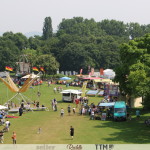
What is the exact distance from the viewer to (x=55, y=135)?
32062mm

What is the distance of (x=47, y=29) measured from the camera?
194500 mm

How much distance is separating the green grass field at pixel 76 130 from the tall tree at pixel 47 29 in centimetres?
15066

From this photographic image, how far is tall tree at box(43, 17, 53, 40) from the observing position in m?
193

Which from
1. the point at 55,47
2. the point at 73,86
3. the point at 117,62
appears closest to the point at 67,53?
the point at 55,47

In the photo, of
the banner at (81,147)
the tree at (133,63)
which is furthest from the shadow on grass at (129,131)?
the banner at (81,147)

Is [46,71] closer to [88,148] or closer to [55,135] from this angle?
[55,135]

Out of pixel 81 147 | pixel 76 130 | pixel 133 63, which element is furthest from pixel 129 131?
pixel 133 63

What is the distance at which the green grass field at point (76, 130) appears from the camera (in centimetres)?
3000

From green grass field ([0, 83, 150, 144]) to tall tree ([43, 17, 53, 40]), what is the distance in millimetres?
150658

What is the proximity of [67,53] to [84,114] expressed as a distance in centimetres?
7564

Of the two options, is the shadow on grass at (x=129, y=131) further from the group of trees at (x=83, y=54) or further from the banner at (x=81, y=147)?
the banner at (x=81, y=147)

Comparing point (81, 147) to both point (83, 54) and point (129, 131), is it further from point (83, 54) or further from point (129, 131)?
point (83, 54)

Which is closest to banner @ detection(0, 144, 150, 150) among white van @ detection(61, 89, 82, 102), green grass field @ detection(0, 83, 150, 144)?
green grass field @ detection(0, 83, 150, 144)

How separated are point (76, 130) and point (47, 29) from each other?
164205 millimetres
